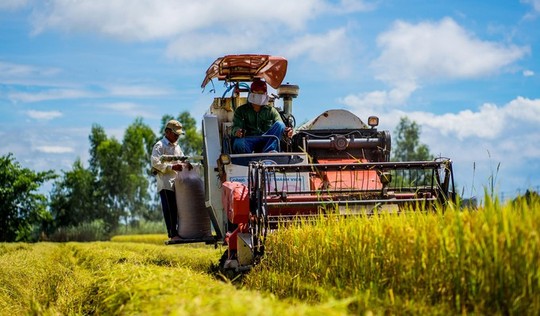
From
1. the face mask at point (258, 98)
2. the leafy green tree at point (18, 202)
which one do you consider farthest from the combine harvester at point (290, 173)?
the leafy green tree at point (18, 202)

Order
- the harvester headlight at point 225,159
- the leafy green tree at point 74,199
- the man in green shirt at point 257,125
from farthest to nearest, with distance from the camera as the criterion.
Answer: the leafy green tree at point 74,199, the man in green shirt at point 257,125, the harvester headlight at point 225,159

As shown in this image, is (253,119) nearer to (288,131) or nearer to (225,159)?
(288,131)

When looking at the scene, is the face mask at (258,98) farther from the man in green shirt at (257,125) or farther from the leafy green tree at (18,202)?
the leafy green tree at (18,202)

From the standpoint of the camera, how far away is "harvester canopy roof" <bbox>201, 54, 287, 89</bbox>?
14.8 metres

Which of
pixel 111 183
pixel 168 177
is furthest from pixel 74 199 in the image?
pixel 168 177

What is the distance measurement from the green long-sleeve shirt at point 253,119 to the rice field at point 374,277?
13.5 ft

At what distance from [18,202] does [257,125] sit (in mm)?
43854

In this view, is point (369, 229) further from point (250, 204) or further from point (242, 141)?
point (242, 141)

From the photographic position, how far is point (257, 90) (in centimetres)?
1439

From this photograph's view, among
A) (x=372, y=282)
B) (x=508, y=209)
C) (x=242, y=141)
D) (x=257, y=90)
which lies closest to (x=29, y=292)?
(x=242, y=141)

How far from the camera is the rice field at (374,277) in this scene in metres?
6.01

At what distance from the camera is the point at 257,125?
14234 mm

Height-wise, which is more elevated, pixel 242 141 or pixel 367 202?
pixel 242 141

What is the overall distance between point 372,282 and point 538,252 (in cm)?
164
